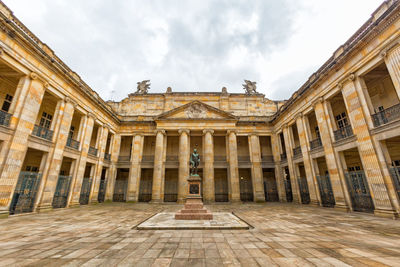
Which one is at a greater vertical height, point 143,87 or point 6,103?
point 143,87

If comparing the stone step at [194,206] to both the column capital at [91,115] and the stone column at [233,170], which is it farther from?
the column capital at [91,115]

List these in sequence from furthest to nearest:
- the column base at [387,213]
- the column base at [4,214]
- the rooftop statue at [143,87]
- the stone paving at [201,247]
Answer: the rooftop statue at [143,87], the column base at [4,214], the column base at [387,213], the stone paving at [201,247]

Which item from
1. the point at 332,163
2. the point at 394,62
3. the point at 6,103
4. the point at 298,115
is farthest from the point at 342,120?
the point at 6,103

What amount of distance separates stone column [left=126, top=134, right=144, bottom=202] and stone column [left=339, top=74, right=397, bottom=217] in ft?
58.5

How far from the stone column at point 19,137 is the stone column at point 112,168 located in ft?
29.4

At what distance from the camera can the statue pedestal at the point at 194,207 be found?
7.84 m

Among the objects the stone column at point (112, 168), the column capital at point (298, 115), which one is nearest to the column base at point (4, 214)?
the stone column at point (112, 168)

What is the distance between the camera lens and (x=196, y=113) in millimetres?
18750

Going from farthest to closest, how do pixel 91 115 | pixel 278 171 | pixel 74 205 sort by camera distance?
1. pixel 278 171
2. pixel 91 115
3. pixel 74 205

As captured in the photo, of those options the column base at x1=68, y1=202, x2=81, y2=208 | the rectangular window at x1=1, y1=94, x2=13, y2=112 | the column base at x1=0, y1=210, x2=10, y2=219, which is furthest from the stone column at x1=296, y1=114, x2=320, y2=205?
the rectangular window at x1=1, y1=94, x2=13, y2=112

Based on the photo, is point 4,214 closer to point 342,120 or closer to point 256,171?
point 256,171

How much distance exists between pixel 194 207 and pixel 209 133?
408 inches

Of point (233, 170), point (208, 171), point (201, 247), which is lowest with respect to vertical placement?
point (201, 247)

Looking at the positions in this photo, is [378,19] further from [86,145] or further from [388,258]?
[86,145]
